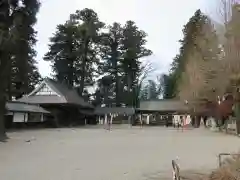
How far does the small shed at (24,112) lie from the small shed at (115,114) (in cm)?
1959

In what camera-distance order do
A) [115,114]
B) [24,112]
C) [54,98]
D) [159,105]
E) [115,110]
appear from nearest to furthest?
1. [24,112]
2. [54,98]
3. [115,114]
4. [159,105]
5. [115,110]

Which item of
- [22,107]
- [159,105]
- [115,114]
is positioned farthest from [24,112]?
[159,105]

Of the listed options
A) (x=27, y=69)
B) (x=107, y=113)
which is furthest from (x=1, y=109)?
(x=107, y=113)

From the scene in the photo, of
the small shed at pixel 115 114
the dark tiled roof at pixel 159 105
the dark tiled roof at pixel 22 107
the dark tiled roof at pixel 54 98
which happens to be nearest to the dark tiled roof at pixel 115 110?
the small shed at pixel 115 114

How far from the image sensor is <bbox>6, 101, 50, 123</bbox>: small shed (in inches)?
1706

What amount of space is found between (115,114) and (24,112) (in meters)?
27.4

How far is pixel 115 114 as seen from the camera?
234ft

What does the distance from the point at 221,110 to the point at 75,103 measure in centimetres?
2233

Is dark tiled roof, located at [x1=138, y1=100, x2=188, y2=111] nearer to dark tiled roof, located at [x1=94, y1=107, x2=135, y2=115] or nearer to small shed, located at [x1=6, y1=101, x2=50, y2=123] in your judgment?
dark tiled roof, located at [x1=94, y1=107, x2=135, y2=115]

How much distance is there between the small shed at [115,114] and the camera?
7050cm

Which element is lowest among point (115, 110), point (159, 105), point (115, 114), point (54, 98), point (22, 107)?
point (22, 107)

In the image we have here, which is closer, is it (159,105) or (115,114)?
(115,114)

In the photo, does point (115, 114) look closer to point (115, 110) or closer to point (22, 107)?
point (115, 110)

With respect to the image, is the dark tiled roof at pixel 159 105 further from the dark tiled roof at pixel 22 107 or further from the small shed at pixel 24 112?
the dark tiled roof at pixel 22 107
